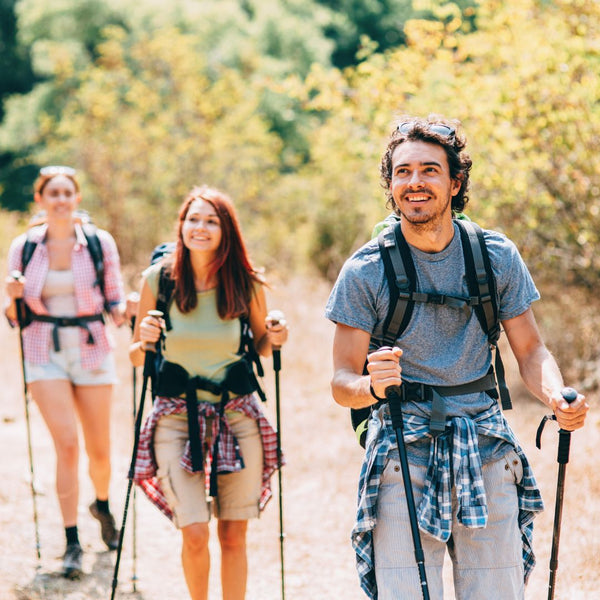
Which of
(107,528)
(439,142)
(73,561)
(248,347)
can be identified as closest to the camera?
(439,142)

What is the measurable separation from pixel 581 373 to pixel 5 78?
2427cm

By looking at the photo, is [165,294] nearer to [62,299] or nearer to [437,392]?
[62,299]

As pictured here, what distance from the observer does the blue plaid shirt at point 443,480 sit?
2.81 m

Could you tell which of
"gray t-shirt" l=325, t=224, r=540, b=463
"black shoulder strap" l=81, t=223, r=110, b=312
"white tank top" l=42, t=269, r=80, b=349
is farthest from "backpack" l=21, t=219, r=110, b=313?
"gray t-shirt" l=325, t=224, r=540, b=463

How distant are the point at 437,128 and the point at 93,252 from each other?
2.92m

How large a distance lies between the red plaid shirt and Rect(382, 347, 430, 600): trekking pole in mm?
1385

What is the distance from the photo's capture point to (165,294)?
4.15 metres

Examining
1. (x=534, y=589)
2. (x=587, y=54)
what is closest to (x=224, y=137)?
(x=587, y=54)

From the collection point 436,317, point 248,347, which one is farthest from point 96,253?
point 436,317

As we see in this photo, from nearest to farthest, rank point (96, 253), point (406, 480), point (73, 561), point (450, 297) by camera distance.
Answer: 1. point (406, 480)
2. point (450, 297)
3. point (73, 561)
4. point (96, 253)

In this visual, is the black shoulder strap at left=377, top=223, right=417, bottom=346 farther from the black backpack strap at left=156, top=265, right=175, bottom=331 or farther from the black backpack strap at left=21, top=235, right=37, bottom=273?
the black backpack strap at left=21, top=235, right=37, bottom=273

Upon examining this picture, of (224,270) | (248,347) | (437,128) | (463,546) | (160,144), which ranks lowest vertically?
(463,546)

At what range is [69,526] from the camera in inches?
206

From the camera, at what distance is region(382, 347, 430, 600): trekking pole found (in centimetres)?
276
